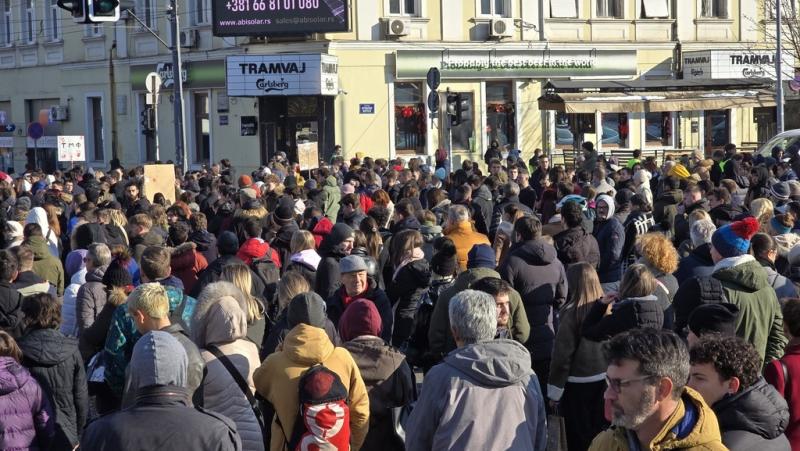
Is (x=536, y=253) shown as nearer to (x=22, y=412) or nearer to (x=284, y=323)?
(x=284, y=323)

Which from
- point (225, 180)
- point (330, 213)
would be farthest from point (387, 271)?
point (225, 180)

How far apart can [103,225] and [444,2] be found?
23116mm

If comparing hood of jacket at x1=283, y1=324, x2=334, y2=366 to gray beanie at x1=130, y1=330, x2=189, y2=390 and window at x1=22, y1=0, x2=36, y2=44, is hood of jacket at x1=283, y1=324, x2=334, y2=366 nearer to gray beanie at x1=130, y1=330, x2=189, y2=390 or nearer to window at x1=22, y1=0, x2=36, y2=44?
gray beanie at x1=130, y1=330, x2=189, y2=390

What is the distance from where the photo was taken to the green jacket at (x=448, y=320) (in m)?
7.83

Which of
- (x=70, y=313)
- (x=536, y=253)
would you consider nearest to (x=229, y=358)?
(x=70, y=313)

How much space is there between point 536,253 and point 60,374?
3.78m

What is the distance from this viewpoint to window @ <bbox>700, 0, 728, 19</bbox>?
124ft

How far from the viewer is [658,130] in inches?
1465

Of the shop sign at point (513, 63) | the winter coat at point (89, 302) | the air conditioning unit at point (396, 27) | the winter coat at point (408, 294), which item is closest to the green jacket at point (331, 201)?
the winter coat at point (408, 294)

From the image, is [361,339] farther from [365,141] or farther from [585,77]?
[585,77]

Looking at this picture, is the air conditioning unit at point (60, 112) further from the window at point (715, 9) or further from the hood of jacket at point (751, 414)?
the hood of jacket at point (751, 414)

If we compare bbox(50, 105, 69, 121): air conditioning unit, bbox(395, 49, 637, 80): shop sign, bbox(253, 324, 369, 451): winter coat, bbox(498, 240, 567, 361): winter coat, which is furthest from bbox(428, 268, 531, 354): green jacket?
bbox(50, 105, 69, 121): air conditioning unit

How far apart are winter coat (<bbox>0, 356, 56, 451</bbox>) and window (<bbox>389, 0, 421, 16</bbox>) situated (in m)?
28.4

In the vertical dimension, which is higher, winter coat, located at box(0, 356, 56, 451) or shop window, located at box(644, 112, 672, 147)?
shop window, located at box(644, 112, 672, 147)
